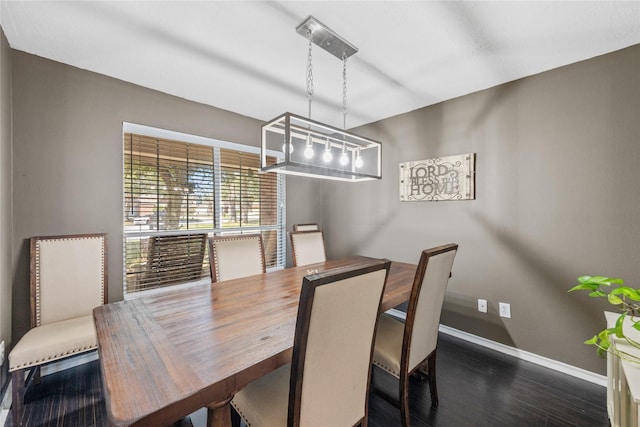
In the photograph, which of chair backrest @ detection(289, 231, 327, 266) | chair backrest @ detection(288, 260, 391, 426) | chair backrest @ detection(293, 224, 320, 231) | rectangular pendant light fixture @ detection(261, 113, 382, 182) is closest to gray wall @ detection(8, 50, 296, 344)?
rectangular pendant light fixture @ detection(261, 113, 382, 182)

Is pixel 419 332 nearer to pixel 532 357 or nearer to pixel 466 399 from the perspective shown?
pixel 466 399

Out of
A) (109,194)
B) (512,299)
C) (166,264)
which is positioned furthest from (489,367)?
(109,194)

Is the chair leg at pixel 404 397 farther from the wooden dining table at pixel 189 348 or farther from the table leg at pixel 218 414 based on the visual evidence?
the table leg at pixel 218 414

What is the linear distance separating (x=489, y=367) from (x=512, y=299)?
2.03 feet

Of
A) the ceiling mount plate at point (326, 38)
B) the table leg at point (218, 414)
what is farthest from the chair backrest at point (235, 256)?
the ceiling mount plate at point (326, 38)

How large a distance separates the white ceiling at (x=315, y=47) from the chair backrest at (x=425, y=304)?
1429 mm

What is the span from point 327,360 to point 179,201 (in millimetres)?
2461

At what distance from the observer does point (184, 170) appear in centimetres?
281

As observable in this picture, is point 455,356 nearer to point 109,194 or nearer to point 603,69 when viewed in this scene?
point 603,69

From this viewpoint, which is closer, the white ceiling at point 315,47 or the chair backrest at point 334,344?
the chair backrest at point 334,344

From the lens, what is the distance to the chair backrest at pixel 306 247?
2736 mm

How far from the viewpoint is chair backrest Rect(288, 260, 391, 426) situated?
880 mm

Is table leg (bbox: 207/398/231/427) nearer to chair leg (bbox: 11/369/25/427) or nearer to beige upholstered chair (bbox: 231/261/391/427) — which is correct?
beige upholstered chair (bbox: 231/261/391/427)

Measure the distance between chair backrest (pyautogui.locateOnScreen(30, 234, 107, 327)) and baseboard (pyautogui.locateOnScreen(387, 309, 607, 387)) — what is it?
3246 mm
